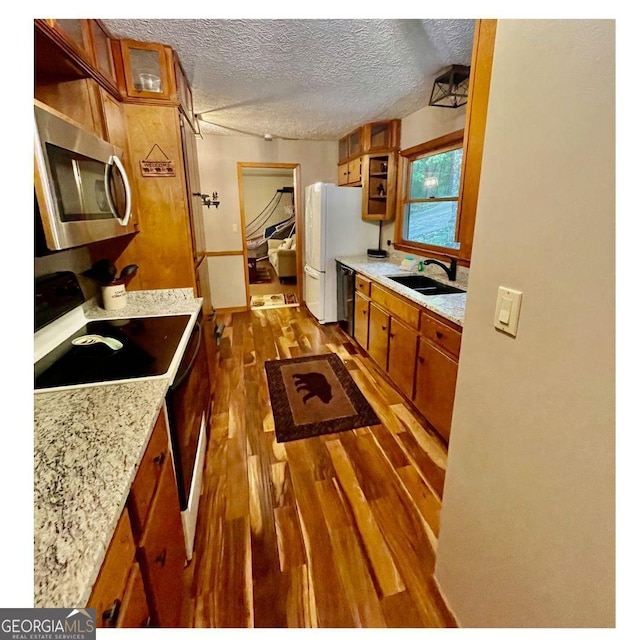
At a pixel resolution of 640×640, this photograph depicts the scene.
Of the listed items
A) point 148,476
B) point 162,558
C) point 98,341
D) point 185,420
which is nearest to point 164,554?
point 162,558

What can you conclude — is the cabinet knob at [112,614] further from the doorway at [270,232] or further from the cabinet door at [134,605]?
the doorway at [270,232]

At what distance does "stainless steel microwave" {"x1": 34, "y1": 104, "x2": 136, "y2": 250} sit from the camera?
3.12 feet

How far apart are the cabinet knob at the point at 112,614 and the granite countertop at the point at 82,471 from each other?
0.16 meters

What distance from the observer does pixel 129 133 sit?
1878 millimetres

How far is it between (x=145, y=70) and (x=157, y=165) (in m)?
0.52

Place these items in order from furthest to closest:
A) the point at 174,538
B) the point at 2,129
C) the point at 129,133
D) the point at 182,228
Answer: the point at 182,228
the point at 129,133
the point at 174,538
the point at 2,129

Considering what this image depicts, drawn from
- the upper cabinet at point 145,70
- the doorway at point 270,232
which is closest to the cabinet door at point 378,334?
the upper cabinet at point 145,70

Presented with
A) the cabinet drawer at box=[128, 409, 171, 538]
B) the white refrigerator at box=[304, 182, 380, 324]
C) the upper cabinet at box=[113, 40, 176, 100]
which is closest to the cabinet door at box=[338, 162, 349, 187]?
the white refrigerator at box=[304, 182, 380, 324]

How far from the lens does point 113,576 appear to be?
0.64 metres

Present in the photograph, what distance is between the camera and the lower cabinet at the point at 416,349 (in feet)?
6.40

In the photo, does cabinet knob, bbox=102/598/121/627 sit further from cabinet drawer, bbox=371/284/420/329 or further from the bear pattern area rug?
the bear pattern area rug
